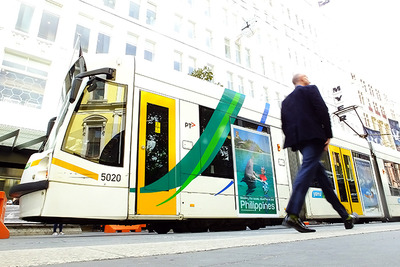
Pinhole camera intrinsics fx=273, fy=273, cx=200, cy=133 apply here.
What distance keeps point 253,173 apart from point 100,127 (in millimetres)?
3446

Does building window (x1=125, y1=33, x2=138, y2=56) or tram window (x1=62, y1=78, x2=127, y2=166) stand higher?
building window (x1=125, y1=33, x2=138, y2=56)

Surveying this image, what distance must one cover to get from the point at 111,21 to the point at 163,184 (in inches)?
595

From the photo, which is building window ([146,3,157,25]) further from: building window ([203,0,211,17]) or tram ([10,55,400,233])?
tram ([10,55,400,233])

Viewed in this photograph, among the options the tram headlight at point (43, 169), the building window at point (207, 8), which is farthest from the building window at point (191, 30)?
the tram headlight at point (43, 169)

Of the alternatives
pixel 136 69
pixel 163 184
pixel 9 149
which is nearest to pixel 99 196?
pixel 163 184

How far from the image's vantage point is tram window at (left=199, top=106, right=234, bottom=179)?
5477 mm

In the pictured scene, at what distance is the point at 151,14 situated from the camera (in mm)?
19469

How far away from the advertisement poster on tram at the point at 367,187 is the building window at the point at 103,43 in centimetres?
1413

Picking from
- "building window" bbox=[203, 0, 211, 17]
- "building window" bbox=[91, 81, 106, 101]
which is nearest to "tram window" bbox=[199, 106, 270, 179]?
"building window" bbox=[91, 81, 106, 101]

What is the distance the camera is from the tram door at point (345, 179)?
8.04m

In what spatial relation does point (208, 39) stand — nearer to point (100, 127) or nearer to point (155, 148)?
point (155, 148)

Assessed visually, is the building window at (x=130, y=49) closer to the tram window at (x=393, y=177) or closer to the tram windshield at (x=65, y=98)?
the tram windshield at (x=65, y=98)

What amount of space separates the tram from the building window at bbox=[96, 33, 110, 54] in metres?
11.6

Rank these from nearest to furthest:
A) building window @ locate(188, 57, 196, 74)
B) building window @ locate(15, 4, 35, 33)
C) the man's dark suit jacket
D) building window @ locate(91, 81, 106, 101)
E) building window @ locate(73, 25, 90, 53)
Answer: the man's dark suit jacket < building window @ locate(91, 81, 106, 101) < building window @ locate(15, 4, 35, 33) < building window @ locate(73, 25, 90, 53) < building window @ locate(188, 57, 196, 74)
